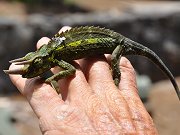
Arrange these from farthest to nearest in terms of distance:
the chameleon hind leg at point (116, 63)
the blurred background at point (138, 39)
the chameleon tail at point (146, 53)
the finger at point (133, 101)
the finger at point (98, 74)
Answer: the blurred background at point (138, 39) < the chameleon tail at point (146, 53) < the chameleon hind leg at point (116, 63) < the finger at point (98, 74) < the finger at point (133, 101)

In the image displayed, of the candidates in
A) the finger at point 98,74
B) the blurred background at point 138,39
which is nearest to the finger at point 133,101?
the finger at point 98,74

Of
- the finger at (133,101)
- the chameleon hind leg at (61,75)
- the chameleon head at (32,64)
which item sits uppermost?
the chameleon head at (32,64)

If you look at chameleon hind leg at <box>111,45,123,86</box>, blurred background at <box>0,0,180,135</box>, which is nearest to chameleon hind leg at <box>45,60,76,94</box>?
chameleon hind leg at <box>111,45,123,86</box>

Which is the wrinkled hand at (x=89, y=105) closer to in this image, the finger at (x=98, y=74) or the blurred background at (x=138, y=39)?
the finger at (x=98, y=74)

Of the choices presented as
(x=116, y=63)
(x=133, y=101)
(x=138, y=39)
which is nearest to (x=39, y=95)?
(x=133, y=101)

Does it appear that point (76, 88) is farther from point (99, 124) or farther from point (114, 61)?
point (114, 61)

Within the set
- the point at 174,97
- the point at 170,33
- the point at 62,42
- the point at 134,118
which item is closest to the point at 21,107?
the point at 174,97

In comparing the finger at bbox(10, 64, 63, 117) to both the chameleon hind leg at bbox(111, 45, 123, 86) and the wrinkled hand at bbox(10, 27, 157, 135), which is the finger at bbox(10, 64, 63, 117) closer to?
the wrinkled hand at bbox(10, 27, 157, 135)

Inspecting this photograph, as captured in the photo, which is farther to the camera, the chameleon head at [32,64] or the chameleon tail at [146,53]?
the chameleon tail at [146,53]

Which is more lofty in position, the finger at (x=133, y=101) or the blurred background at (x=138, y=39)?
the finger at (x=133, y=101)

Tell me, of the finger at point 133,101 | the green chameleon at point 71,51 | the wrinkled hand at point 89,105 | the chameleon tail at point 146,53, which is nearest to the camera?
the wrinkled hand at point 89,105
